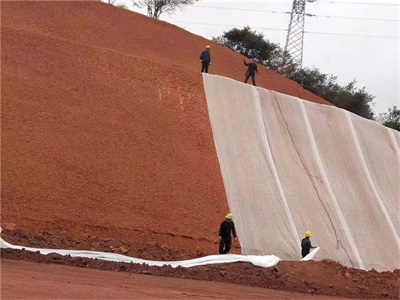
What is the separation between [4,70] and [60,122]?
2.46 meters

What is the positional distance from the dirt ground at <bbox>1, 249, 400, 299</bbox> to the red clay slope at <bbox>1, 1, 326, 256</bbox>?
6.00ft

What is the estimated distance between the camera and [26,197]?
16.7m

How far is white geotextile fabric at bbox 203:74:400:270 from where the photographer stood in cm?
2084

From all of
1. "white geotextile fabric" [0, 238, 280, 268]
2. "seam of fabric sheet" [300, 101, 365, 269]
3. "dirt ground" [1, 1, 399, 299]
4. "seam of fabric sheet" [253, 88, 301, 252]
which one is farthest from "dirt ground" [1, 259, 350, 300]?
"seam of fabric sheet" [300, 101, 365, 269]

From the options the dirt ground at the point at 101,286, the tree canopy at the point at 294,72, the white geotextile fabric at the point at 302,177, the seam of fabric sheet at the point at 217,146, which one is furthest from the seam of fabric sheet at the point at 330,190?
the tree canopy at the point at 294,72

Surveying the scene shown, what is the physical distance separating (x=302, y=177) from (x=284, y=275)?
7.89 metres

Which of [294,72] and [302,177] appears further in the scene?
[294,72]

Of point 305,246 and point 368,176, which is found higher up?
point 368,176

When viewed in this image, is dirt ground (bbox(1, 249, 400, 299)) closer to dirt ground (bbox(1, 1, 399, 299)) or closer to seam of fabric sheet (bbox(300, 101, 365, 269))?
dirt ground (bbox(1, 1, 399, 299))

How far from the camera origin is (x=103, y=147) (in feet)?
63.0

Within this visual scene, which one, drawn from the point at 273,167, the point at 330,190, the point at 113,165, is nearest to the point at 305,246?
the point at 273,167

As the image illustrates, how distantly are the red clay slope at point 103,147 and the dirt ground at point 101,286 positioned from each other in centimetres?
296

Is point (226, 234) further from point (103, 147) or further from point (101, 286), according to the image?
point (101, 286)

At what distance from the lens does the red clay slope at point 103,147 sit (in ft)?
56.2
